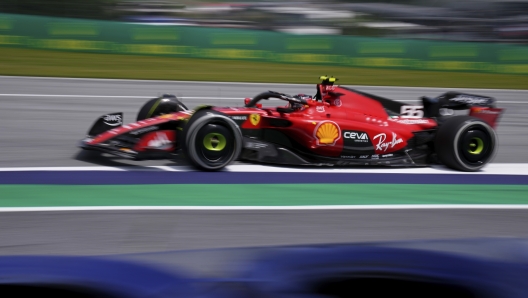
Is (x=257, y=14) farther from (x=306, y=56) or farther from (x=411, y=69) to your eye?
Result: (x=411, y=69)

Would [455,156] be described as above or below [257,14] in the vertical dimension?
below

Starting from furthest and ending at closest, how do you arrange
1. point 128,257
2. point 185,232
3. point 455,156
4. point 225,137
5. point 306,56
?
point 306,56 → point 455,156 → point 225,137 → point 185,232 → point 128,257

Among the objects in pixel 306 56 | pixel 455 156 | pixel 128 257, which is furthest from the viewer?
pixel 306 56

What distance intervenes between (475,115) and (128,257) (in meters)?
6.48

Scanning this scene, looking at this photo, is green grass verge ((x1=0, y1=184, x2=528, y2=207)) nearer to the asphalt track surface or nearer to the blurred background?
the asphalt track surface

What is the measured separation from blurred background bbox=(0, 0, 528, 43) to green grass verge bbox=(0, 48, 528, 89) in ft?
3.57

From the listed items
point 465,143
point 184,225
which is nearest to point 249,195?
point 184,225

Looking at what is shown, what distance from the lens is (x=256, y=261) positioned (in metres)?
2.61

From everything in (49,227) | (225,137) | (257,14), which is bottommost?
(49,227)

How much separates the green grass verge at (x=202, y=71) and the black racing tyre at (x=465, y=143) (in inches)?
298

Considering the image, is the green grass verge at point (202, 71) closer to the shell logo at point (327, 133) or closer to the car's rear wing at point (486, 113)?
the car's rear wing at point (486, 113)

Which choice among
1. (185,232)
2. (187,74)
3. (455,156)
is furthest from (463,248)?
(187,74)

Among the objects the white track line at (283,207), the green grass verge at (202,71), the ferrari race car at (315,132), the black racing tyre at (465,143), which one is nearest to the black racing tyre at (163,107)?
the ferrari race car at (315,132)

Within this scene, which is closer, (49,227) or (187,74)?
(49,227)
